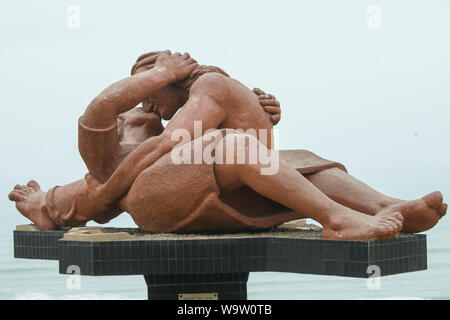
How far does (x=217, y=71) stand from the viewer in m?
5.91

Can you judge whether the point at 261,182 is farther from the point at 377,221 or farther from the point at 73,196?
the point at 73,196

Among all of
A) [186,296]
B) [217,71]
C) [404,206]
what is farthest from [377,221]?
[217,71]

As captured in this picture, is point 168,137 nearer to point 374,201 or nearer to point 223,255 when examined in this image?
point 223,255

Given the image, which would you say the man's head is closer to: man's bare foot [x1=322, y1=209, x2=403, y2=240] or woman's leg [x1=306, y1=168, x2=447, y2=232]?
woman's leg [x1=306, y1=168, x2=447, y2=232]

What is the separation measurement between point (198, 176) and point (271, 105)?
3.22 feet

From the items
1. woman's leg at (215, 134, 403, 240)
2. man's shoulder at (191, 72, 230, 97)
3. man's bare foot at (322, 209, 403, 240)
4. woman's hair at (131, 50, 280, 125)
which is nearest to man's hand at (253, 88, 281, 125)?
woman's hair at (131, 50, 280, 125)

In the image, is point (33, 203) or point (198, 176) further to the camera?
point (33, 203)

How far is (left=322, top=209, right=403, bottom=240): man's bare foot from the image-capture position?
15.5 feet

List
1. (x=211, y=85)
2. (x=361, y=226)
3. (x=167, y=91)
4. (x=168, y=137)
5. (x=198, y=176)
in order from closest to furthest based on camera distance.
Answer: (x=361, y=226) → (x=198, y=176) → (x=168, y=137) → (x=211, y=85) → (x=167, y=91)

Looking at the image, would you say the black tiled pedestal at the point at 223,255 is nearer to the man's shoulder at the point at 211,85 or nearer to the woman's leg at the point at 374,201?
the woman's leg at the point at 374,201

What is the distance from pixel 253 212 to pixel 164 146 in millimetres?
751

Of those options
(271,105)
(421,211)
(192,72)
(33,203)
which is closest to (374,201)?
(421,211)

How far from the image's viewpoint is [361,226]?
480cm

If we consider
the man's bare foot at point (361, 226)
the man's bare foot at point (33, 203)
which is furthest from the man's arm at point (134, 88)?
the man's bare foot at point (361, 226)
